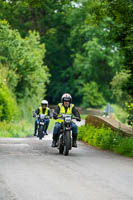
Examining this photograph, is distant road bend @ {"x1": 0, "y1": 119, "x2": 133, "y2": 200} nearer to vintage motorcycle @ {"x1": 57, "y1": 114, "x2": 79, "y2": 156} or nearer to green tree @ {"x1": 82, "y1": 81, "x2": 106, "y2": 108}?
vintage motorcycle @ {"x1": 57, "y1": 114, "x2": 79, "y2": 156}

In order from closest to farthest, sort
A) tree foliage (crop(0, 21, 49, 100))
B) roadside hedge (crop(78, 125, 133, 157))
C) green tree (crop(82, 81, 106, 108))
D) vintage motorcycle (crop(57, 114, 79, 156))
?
vintage motorcycle (crop(57, 114, 79, 156)), roadside hedge (crop(78, 125, 133, 157)), tree foliage (crop(0, 21, 49, 100)), green tree (crop(82, 81, 106, 108))

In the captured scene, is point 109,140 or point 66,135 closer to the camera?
point 66,135

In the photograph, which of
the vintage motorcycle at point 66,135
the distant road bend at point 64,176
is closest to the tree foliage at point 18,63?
the vintage motorcycle at point 66,135

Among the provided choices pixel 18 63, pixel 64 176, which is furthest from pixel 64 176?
pixel 18 63

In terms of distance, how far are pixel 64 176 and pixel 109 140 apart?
739cm

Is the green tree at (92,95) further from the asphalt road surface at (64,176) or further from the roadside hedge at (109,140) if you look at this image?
the asphalt road surface at (64,176)

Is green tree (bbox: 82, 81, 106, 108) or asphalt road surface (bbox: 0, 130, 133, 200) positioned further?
green tree (bbox: 82, 81, 106, 108)

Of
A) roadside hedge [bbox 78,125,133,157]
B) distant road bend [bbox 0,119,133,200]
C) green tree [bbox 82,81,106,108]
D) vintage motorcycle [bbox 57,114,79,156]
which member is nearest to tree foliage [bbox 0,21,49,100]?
roadside hedge [bbox 78,125,133,157]

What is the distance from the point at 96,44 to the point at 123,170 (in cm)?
6215

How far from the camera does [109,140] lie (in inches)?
704

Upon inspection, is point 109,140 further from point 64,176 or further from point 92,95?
point 92,95

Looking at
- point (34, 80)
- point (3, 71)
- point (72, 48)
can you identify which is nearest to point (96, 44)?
point (72, 48)

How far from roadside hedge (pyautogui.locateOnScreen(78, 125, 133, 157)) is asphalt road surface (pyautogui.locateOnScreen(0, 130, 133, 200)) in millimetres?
671

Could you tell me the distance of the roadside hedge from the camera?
16.2 metres
